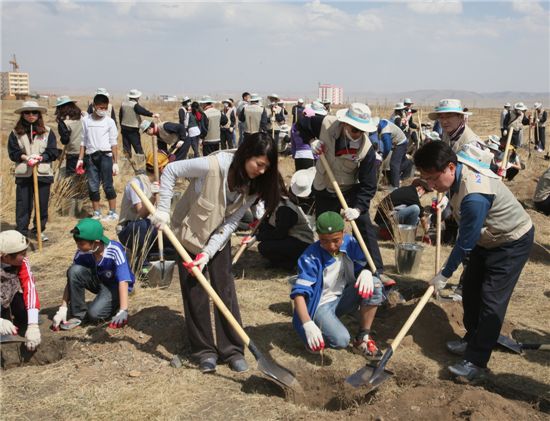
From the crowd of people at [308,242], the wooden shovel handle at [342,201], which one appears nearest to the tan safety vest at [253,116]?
the crowd of people at [308,242]

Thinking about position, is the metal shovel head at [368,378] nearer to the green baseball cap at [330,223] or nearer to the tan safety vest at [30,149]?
the green baseball cap at [330,223]

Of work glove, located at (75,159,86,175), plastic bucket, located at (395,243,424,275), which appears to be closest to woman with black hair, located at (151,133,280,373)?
plastic bucket, located at (395,243,424,275)

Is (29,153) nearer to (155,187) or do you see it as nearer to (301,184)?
(155,187)

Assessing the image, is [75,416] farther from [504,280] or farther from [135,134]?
[135,134]

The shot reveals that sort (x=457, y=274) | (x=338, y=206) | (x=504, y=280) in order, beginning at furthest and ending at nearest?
(x=457, y=274) < (x=338, y=206) < (x=504, y=280)

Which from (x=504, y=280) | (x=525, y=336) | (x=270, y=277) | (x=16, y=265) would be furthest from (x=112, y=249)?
(x=525, y=336)

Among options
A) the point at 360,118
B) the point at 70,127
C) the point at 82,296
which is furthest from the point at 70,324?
the point at 70,127

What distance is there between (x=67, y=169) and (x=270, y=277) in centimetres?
462

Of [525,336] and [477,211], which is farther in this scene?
[525,336]

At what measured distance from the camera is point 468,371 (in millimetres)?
3646

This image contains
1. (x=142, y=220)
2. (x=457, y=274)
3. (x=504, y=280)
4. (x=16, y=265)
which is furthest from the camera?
(x=457, y=274)

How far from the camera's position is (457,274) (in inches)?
240

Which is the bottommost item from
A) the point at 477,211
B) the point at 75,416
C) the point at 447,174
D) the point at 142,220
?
the point at 75,416

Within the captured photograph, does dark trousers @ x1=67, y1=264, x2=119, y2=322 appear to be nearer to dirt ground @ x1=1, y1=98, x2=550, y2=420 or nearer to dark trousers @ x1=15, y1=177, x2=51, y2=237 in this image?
dirt ground @ x1=1, y1=98, x2=550, y2=420
